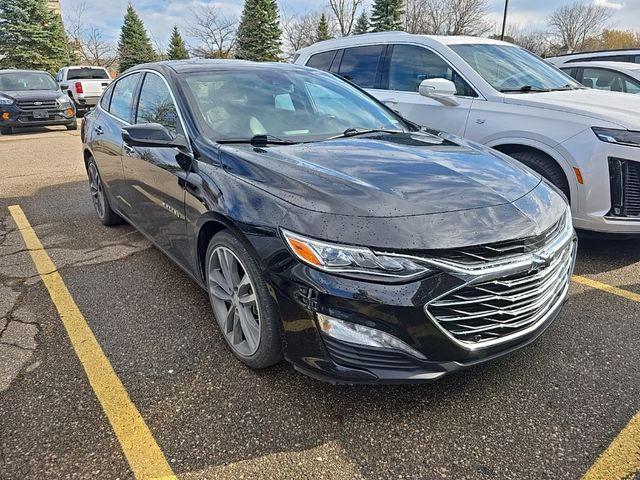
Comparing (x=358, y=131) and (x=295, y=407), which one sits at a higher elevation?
(x=358, y=131)

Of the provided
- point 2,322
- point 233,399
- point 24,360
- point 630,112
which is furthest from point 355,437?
point 630,112

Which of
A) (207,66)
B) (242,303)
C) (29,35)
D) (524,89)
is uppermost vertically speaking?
(29,35)

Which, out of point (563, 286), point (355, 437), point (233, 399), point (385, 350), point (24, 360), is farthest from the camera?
point (24, 360)

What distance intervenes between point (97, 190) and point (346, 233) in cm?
396

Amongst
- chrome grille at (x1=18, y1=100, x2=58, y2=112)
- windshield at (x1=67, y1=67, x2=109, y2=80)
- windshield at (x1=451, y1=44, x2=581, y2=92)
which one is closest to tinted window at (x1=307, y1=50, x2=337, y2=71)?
windshield at (x1=451, y1=44, x2=581, y2=92)

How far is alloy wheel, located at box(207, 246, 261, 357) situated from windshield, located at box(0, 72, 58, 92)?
46.4ft

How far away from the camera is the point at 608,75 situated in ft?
24.7

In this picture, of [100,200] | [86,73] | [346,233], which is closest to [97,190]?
[100,200]

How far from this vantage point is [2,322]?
9.85 ft

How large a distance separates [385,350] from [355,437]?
437mm

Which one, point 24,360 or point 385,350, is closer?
point 385,350

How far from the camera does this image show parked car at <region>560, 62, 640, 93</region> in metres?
7.36

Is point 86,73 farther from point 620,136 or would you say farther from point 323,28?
point 323,28

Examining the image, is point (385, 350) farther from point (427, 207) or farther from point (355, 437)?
point (427, 207)
